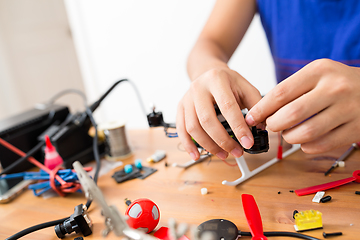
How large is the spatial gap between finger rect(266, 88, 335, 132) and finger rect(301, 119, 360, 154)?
2.1 inches

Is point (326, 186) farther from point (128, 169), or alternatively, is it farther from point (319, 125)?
point (128, 169)

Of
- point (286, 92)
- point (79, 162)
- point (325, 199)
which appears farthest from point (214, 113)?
point (79, 162)

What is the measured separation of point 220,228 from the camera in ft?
1.32

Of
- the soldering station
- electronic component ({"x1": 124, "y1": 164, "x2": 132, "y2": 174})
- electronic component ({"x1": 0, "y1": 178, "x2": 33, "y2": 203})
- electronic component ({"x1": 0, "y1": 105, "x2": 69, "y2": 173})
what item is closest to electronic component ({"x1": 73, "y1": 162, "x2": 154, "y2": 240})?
the soldering station

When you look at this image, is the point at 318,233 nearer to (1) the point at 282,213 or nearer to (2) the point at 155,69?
(1) the point at 282,213

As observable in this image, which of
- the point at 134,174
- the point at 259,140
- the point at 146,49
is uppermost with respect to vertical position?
the point at 146,49

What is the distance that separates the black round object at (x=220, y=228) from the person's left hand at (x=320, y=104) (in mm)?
170

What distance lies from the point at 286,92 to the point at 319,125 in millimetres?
71

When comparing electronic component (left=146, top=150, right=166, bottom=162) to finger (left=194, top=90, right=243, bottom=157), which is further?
electronic component (left=146, top=150, right=166, bottom=162)

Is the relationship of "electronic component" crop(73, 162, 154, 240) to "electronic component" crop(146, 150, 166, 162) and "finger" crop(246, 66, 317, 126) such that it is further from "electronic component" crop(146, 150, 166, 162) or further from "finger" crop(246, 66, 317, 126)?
"electronic component" crop(146, 150, 166, 162)

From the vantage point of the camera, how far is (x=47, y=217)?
0.55 metres

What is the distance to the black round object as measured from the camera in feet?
1.27

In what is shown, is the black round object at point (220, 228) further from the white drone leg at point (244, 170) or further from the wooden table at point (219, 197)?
the white drone leg at point (244, 170)

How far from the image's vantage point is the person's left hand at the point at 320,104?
0.39 meters
